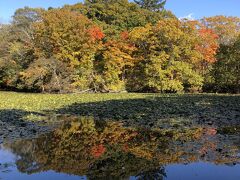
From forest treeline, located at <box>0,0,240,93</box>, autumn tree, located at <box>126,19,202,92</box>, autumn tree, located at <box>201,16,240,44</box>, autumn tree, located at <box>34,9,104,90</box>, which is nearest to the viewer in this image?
autumn tree, located at <box>126,19,202,92</box>

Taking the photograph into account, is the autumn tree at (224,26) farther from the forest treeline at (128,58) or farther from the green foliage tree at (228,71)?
the green foliage tree at (228,71)

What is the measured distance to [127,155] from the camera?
326 inches

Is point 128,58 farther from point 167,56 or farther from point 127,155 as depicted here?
point 127,155

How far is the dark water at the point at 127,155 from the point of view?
6.91 metres

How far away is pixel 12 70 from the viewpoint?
41.6 meters

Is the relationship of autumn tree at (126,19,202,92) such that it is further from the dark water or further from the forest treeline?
the dark water

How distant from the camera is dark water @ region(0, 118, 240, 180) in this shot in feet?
22.7

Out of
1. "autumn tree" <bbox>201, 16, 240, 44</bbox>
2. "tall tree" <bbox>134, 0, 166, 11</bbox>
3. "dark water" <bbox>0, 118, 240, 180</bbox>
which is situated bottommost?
"dark water" <bbox>0, 118, 240, 180</bbox>

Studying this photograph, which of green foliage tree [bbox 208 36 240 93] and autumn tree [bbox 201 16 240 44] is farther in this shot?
autumn tree [bbox 201 16 240 44]

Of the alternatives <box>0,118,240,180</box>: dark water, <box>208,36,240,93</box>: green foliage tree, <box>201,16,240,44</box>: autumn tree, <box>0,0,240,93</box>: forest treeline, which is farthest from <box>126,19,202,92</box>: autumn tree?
<box>0,118,240,180</box>: dark water

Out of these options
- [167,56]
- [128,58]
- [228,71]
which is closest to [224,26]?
[228,71]

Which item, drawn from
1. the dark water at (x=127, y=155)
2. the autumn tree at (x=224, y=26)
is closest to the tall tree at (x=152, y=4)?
the autumn tree at (x=224, y=26)

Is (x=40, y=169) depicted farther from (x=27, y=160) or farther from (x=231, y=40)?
(x=231, y=40)

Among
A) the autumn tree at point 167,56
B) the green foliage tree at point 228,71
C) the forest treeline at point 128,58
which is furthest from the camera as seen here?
the green foliage tree at point 228,71
